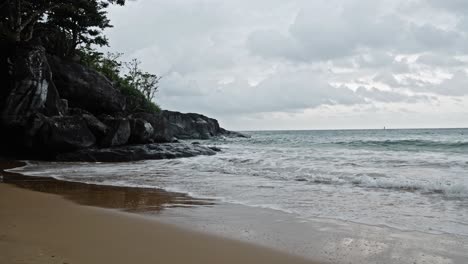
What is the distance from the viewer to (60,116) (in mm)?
18641

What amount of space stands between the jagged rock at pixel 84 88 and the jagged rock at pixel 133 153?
16.2 ft

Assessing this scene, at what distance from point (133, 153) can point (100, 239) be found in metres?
15.4

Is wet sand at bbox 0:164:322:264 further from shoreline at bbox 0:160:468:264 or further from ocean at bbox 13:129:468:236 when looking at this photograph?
ocean at bbox 13:129:468:236

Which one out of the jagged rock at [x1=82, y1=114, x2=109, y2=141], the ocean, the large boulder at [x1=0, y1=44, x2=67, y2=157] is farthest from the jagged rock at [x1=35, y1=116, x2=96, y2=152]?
the ocean

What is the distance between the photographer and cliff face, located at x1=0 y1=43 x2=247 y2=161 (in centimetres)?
1745

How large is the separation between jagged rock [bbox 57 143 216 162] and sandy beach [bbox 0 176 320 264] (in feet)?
41.9

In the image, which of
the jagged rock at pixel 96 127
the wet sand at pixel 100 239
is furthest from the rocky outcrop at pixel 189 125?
the wet sand at pixel 100 239

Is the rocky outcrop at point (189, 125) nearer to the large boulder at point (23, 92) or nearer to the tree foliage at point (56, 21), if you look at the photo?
the tree foliage at point (56, 21)

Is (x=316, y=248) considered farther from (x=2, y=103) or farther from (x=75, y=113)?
(x=75, y=113)

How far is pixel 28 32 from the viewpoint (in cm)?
2175

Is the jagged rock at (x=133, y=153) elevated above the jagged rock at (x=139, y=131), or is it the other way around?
the jagged rock at (x=139, y=131)

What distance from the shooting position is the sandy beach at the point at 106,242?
381cm

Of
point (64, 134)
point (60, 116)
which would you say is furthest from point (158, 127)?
point (64, 134)

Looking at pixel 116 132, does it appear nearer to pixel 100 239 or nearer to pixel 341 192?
pixel 341 192
